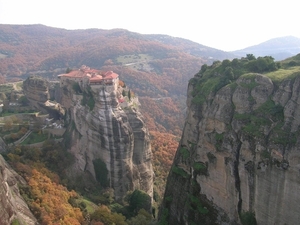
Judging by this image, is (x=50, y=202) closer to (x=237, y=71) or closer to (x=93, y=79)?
(x=93, y=79)

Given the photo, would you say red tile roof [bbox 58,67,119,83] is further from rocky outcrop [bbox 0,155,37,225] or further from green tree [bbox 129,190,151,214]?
rocky outcrop [bbox 0,155,37,225]

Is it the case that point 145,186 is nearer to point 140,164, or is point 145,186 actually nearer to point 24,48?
point 140,164

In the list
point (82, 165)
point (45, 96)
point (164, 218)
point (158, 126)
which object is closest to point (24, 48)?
point (158, 126)

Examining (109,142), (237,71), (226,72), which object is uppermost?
(237,71)

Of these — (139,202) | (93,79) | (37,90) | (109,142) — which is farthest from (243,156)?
(37,90)

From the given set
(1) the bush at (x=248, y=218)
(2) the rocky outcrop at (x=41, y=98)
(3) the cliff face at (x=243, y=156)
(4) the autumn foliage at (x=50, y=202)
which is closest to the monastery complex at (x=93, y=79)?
(2) the rocky outcrop at (x=41, y=98)

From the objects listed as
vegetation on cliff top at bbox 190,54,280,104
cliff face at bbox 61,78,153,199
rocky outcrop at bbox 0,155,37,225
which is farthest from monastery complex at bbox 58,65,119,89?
rocky outcrop at bbox 0,155,37,225
